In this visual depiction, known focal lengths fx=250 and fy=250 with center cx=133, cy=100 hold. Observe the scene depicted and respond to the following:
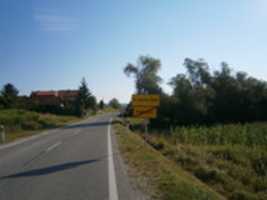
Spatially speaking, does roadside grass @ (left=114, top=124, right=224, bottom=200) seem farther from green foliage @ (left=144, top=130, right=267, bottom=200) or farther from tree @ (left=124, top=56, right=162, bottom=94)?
tree @ (left=124, top=56, right=162, bottom=94)

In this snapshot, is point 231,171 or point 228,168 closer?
point 231,171

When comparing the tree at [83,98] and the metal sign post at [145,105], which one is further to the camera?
the tree at [83,98]

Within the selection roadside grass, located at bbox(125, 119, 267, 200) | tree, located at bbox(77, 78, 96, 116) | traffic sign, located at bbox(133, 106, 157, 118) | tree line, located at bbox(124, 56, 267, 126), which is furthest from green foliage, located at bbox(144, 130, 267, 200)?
tree, located at bbox(77, 78, 96, 116)

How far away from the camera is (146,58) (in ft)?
229

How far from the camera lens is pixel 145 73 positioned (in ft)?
227

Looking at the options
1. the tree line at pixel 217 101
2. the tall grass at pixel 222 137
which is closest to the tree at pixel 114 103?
the tree line at pixel 217 101

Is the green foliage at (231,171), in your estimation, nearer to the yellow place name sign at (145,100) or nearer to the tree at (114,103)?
the yellow place name sign at (145,100)

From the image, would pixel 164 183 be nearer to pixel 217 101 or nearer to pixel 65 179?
pixel 65 179

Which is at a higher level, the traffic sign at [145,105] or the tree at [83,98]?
the tree at [83,98]

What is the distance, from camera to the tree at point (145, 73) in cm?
6638

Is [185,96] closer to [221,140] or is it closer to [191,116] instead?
[191,116]

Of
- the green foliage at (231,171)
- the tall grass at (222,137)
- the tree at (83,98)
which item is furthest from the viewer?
the tree at (83,98)

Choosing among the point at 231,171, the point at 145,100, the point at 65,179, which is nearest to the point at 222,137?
the point at 145,100

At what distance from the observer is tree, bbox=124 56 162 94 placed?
66.4 metres
